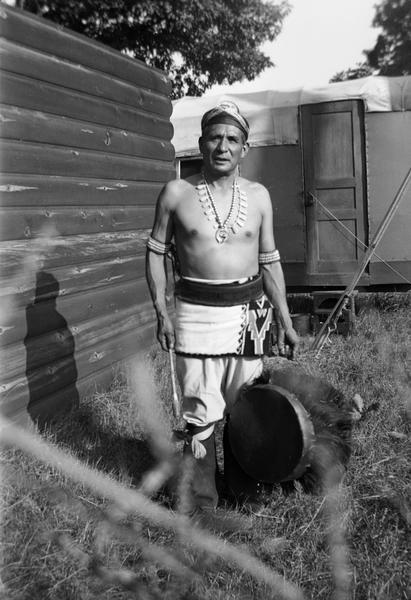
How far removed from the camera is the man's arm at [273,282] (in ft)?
11.5

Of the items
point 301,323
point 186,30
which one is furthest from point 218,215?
point 186,30

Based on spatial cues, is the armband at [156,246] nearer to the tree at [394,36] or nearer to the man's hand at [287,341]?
the man's hand at [287,341]

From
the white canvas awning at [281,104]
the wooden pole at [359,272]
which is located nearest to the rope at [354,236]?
the white canvas awning at [281,104]

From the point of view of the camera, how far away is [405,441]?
414 cm

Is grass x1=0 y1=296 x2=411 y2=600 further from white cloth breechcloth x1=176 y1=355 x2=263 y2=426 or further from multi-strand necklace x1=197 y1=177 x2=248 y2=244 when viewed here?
multi-strand necklace x1=197 y1=177 x2=248 y2=244

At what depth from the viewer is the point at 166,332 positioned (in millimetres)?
3410

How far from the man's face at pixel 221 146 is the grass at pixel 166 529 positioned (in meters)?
1.61

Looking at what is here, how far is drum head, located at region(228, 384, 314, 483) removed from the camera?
306 cm

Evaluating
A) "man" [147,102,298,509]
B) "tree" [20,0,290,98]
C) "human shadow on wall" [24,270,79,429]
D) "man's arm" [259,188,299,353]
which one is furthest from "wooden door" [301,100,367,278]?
"tree" [20,0,290,98]

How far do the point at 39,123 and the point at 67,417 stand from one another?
1922mm

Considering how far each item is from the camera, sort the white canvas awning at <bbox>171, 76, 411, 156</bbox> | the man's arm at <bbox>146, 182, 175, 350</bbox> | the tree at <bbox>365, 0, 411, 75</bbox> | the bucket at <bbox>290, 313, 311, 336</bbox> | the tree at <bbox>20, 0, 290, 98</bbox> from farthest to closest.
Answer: the tree at <bbox>365, 0, 411, 75</bbox> → the tree at <bbox>20, 0, 290, 98</bbox> → the white canvas awning at <bbox>171, 76, 411, 156</bbox> → the bucket at <bbox>290, 313, 311, 336</bbox> → the man's arm at <bbox>146, 182, 175, 350</bbox>

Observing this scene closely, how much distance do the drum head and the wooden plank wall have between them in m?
1.55

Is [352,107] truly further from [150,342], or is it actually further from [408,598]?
[408,598]

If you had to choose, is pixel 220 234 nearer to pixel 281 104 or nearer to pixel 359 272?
pixel 359 272
